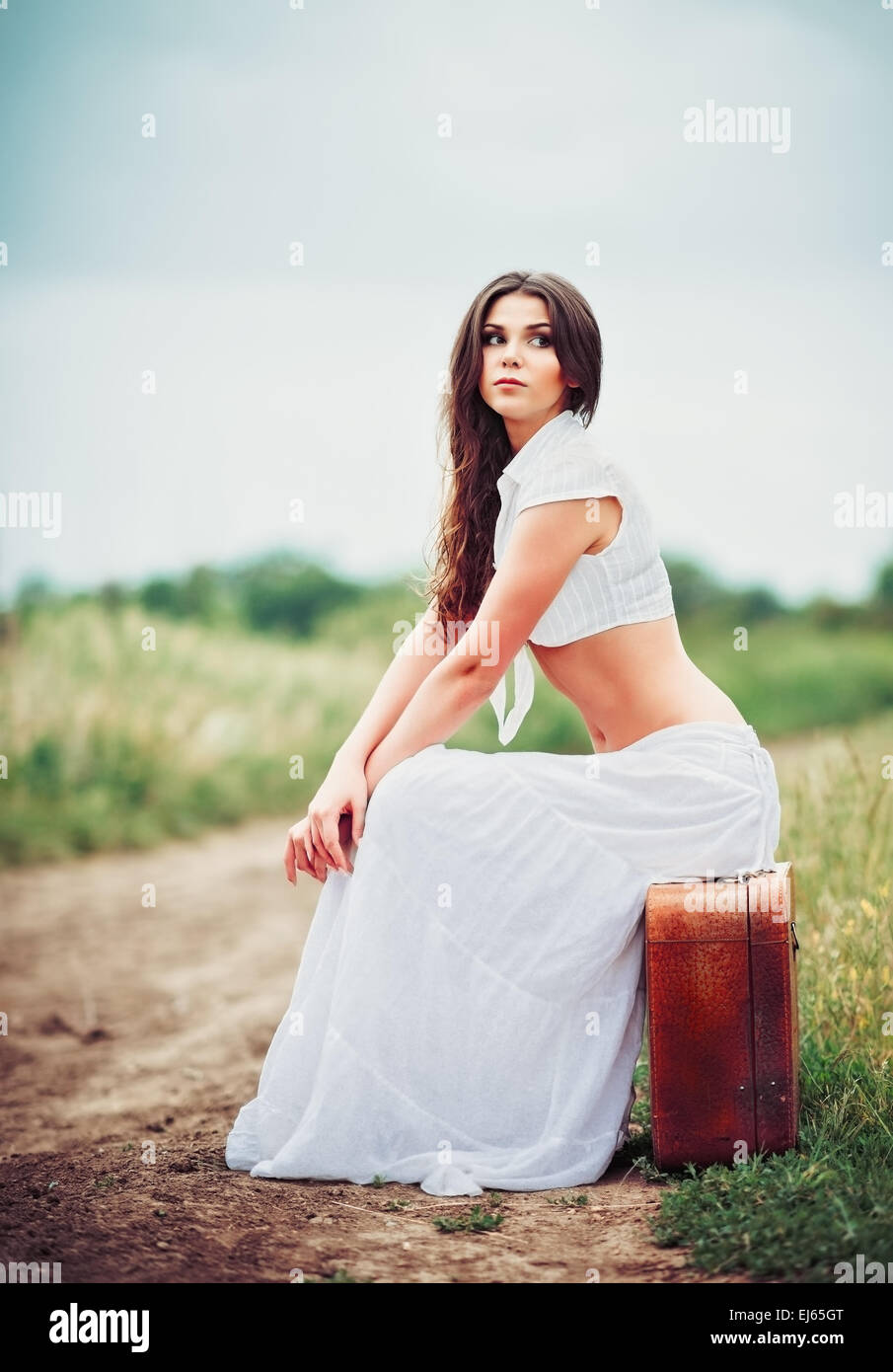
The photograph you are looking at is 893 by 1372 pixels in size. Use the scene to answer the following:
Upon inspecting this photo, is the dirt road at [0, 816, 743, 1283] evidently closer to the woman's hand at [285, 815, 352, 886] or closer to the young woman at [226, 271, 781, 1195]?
the young woman at [226, 271, 781, 1195]

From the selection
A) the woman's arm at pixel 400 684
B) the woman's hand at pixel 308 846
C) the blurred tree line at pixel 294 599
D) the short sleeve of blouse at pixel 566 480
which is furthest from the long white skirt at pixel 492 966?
the blurred tree line at pixel 294 599

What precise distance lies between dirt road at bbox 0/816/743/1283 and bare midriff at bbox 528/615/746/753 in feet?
3.21

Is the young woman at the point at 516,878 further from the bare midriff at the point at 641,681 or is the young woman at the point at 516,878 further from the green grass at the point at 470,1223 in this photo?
the green grass at the point at 470,1223

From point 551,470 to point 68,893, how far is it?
16.4 feet

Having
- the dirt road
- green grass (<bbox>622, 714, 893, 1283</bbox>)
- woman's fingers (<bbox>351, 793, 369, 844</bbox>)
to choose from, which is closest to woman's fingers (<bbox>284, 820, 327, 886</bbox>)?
woman's fingers (<bbox>351, 793, 369, 844</bbox>)

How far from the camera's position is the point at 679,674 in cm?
305

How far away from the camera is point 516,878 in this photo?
281 centimetres

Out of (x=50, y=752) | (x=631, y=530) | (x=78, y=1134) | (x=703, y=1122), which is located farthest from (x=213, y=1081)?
(x=50, y=752)

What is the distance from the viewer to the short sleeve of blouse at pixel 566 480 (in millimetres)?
2953

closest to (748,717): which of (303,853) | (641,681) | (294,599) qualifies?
(294,599)

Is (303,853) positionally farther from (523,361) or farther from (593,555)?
(523,361)

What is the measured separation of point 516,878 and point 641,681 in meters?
0.55

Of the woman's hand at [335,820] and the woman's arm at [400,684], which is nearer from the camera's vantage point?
the woman's hand at [335,820]
